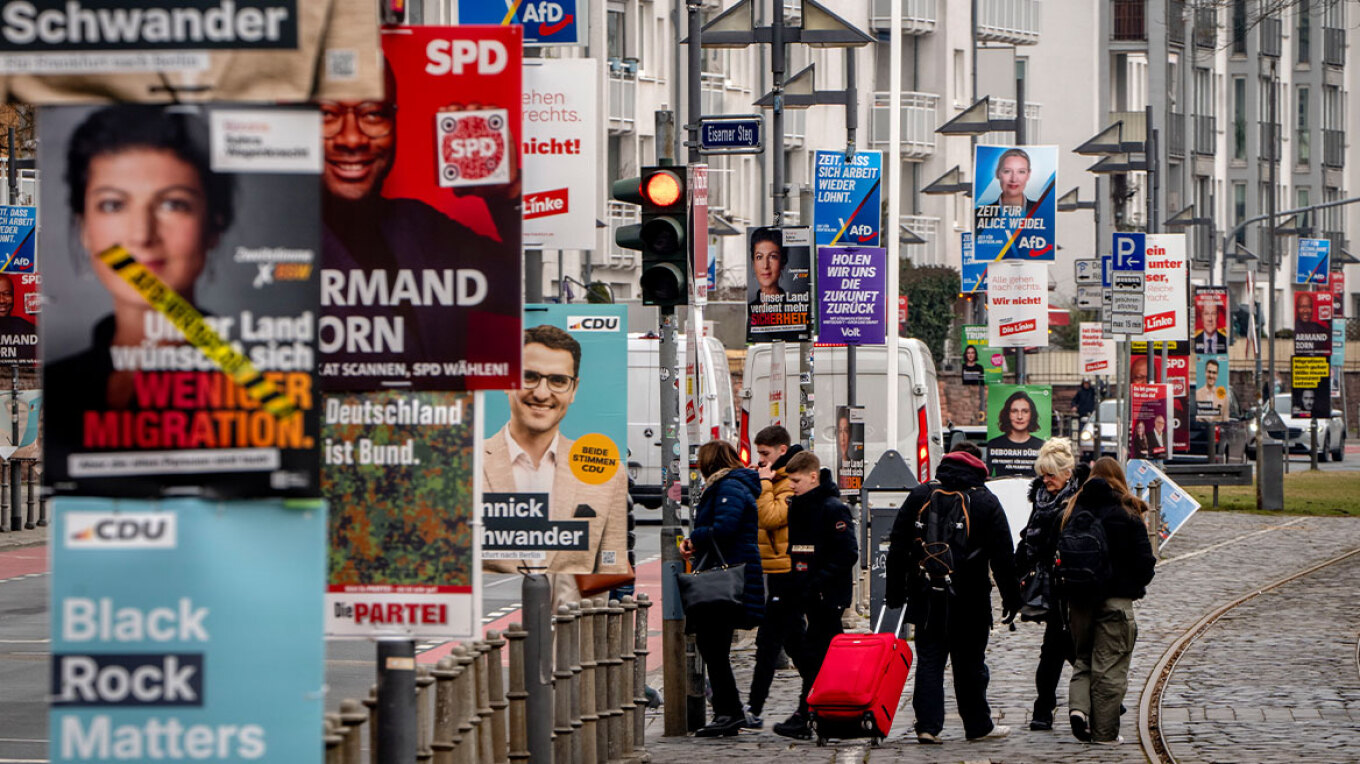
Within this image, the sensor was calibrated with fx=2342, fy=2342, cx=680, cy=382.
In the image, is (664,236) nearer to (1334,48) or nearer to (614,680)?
(614,680)

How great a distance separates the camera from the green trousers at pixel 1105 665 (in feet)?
42.7

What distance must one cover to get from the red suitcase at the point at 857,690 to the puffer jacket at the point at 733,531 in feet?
1.77

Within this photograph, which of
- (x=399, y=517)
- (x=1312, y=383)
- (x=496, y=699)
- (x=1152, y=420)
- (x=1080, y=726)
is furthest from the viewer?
(x=1312, y=383)

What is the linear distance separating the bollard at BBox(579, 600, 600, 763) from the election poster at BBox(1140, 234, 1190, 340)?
1953 centimetres

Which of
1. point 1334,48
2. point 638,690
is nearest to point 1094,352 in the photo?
point 638,690

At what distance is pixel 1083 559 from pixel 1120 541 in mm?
298

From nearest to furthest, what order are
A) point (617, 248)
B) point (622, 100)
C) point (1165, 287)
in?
1. point (1165, 287)
2. point (622, 100)
3. point (617, 248)

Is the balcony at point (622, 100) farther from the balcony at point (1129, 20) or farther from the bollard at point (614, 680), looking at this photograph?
the bollard at point (614, 680)

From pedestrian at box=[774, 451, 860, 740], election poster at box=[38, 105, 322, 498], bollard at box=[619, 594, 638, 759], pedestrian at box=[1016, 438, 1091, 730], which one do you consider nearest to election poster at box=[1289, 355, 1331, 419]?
pedestrian at box=[1016, 438, 1091, 730]

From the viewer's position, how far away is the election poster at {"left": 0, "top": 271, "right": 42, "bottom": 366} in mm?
30969

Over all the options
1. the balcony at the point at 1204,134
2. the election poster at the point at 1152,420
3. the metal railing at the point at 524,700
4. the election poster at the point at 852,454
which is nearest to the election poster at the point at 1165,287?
the election poster at the point at 1152,420

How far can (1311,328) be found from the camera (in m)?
43.4

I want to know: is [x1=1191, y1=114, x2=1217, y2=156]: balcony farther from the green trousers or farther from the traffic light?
the green trousers

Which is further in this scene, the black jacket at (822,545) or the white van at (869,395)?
the white van at (869,395)
